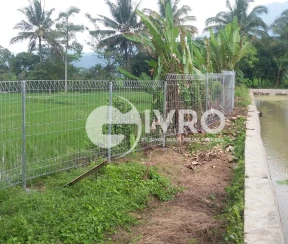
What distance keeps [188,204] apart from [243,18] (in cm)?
3349

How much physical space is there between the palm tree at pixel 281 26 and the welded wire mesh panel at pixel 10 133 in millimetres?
37315

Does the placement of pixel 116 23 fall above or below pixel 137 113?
above

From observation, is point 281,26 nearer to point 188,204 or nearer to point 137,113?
point 137,113

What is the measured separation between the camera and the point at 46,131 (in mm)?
5086

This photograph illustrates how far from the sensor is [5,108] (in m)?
4.49

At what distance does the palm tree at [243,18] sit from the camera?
3462cm

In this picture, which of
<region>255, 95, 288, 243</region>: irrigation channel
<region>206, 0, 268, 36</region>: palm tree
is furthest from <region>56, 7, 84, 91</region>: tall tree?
<region>255, 95, 288, 243</region>: irrigation channel

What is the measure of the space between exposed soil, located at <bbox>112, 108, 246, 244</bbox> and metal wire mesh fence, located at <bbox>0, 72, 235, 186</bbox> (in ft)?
2.52

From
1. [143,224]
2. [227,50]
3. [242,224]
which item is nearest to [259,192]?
[242,224]

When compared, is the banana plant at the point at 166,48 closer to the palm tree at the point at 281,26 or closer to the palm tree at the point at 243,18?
the palm tree at the point at 243,18

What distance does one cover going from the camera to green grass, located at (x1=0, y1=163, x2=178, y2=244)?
345 cm

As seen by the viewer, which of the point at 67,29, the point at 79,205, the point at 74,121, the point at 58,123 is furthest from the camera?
the point at 67,29
